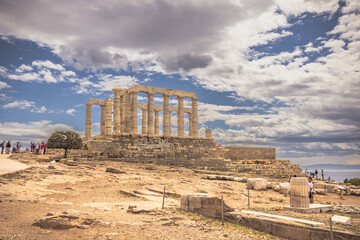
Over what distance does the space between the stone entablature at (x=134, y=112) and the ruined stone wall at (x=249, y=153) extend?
19.2 feet

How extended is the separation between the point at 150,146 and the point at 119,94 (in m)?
9.41

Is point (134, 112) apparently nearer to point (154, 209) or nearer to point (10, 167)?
point (10, 167)

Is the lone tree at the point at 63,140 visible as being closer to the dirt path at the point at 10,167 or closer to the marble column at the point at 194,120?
the dirt path at the point at 10,167

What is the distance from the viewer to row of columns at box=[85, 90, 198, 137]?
114 ft

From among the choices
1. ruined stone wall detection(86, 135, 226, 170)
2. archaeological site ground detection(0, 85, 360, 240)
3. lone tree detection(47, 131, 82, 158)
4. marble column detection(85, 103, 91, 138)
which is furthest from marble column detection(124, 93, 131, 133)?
lone tree detection(47, 131, 82, 158)

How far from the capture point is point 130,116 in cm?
3509

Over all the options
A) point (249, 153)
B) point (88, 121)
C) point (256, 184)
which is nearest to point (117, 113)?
point (88, 121)

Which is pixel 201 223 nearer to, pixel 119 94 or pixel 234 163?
pixel 234 163

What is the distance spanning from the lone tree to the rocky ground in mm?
8468

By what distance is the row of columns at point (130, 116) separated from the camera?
3488 centimetres

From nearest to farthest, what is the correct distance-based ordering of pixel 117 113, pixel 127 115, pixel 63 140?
pixel 63 140 → pixel 127 115 → pixel 117 113

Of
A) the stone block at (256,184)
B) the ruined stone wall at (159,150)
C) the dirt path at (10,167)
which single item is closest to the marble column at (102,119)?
the ruined stone wall at (159,150)

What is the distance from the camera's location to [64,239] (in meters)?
A: 6.99

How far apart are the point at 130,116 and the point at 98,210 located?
25562 mm
